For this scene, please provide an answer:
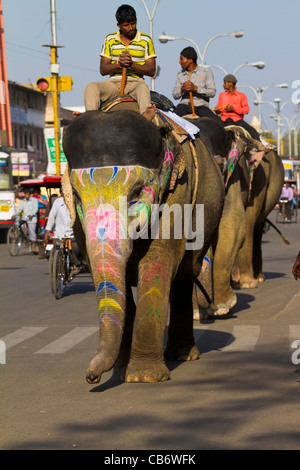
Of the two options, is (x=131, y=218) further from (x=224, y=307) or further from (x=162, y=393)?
(x=224, y=307)

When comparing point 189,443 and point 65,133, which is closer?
point 189,443

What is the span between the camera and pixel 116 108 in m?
8.51

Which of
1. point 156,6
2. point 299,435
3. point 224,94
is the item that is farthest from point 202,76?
point 156,6

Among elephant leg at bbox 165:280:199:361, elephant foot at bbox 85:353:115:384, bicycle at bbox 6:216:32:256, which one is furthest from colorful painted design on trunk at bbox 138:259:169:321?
bicycle at bbox 6:216:32:256

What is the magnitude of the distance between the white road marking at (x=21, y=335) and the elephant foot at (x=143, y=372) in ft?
9.83

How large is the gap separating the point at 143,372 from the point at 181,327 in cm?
130

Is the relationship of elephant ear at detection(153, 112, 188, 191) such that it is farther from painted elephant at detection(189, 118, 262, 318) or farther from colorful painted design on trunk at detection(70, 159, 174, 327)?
painted elephant at detection(189, 118, 262, 318)

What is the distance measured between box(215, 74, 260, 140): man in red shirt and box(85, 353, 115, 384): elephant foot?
343 inches

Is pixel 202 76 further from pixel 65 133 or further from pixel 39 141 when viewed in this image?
pixel 39 141

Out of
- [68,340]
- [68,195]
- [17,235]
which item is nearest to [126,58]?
[68,195]

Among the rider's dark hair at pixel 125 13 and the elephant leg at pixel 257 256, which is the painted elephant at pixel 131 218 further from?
the elephant leg at pixel 257 256

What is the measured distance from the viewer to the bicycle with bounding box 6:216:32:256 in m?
29.7

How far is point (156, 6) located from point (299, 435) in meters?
33.8

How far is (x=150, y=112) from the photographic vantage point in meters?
8.29
